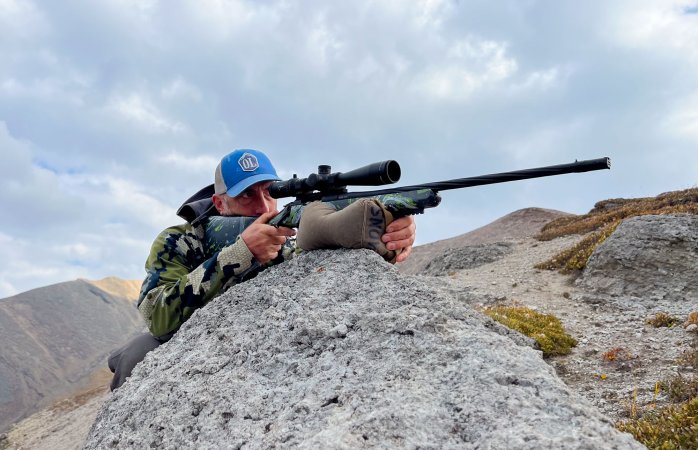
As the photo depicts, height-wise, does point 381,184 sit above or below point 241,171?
below

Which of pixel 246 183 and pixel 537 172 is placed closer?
pixel 537 172

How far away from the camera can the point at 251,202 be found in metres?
5.77

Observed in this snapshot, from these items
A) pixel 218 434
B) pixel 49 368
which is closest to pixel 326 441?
pixel 218 434

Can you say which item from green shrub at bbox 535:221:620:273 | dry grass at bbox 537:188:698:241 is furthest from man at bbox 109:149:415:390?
dry grass at bbox 537:188:698:241

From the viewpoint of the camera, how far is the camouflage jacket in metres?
4.91

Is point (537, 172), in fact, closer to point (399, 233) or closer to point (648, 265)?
point (399, 233)

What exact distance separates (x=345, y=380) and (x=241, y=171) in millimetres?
3345

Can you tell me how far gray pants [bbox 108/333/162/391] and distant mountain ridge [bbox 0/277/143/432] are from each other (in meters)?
48.0

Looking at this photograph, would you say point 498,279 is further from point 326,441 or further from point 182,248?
point 326,441

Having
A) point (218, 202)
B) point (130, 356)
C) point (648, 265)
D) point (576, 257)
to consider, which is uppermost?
point (218, 202)

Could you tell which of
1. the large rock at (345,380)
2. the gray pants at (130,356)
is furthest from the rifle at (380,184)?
the gray pants at (130,356)

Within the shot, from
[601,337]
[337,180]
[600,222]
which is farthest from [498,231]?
[337,180]

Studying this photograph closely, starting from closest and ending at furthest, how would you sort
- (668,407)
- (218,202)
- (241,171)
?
(241,171)
(218,202)
(668,407)

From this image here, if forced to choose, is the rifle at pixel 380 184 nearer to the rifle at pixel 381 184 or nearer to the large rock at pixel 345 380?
the rifle at pixel 381 184
